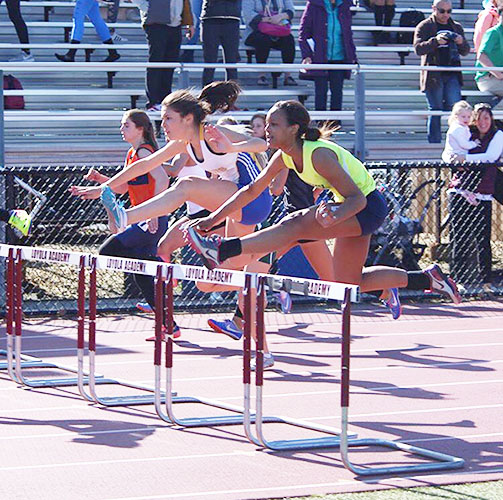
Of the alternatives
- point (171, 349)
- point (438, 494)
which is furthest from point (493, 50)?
point (438, 494)

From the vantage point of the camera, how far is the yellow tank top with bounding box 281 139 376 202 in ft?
24.6

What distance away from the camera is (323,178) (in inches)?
296

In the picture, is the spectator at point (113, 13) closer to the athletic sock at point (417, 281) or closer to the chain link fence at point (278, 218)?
the chain link fence at point (278, 218)

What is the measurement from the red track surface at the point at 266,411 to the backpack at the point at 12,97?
370 centimetres

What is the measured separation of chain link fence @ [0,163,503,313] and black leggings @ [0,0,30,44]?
3960 mm

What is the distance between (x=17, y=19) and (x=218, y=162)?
27.6ft

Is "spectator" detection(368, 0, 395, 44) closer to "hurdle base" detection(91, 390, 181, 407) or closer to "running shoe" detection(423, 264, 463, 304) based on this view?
"running shoe" detection(423, 264, 463, 304)

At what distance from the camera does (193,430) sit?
23.3 ft

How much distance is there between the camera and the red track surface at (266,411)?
19.7ft

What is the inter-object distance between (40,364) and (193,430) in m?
2.57

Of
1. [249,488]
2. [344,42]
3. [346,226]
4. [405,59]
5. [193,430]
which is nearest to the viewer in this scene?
[249,488]

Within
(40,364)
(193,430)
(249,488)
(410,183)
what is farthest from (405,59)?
(249,488)

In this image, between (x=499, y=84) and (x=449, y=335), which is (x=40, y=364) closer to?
(x=449, y=335)

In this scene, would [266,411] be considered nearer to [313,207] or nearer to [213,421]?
[213,421]
